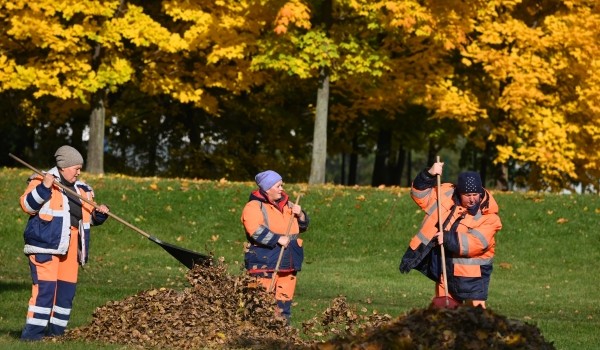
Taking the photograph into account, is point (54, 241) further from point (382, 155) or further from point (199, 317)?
point (382, 155)

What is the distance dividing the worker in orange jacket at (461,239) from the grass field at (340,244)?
5273mm

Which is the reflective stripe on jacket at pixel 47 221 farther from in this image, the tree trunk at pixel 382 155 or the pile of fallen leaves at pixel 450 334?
the tree trunk at pixel 382 155

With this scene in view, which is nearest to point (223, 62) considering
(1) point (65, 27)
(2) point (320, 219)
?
(1) point (65, 27)

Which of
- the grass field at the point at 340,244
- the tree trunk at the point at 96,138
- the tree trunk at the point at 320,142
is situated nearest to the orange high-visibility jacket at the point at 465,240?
the grass field at the point at 340,244

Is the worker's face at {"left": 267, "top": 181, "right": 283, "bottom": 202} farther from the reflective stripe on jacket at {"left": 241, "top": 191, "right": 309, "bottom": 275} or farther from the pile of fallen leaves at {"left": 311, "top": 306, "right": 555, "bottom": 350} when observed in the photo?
the pile of fallen leaves at {"left": 311, "top": 306, "right": 555, "bottom": 350}

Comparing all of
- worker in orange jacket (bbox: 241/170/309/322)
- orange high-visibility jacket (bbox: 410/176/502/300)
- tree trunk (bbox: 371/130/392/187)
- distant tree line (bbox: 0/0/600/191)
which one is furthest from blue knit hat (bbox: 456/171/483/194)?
tree trunk (bbox: 371/130/392/187)

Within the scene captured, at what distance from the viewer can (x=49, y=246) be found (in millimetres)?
12062

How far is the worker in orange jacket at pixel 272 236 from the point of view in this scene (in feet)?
41.3

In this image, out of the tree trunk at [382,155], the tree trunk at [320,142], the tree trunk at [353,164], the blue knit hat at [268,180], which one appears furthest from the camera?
the tree trunk at [353,164]

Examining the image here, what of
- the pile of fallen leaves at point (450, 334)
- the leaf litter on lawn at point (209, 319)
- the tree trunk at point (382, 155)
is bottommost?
the leaf litter on lawn at point (209, 319)

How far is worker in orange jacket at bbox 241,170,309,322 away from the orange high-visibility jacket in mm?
1429

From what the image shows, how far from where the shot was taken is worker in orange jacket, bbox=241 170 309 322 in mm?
12578

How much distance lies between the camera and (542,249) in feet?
79.3

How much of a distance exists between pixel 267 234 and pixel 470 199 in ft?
6.80
